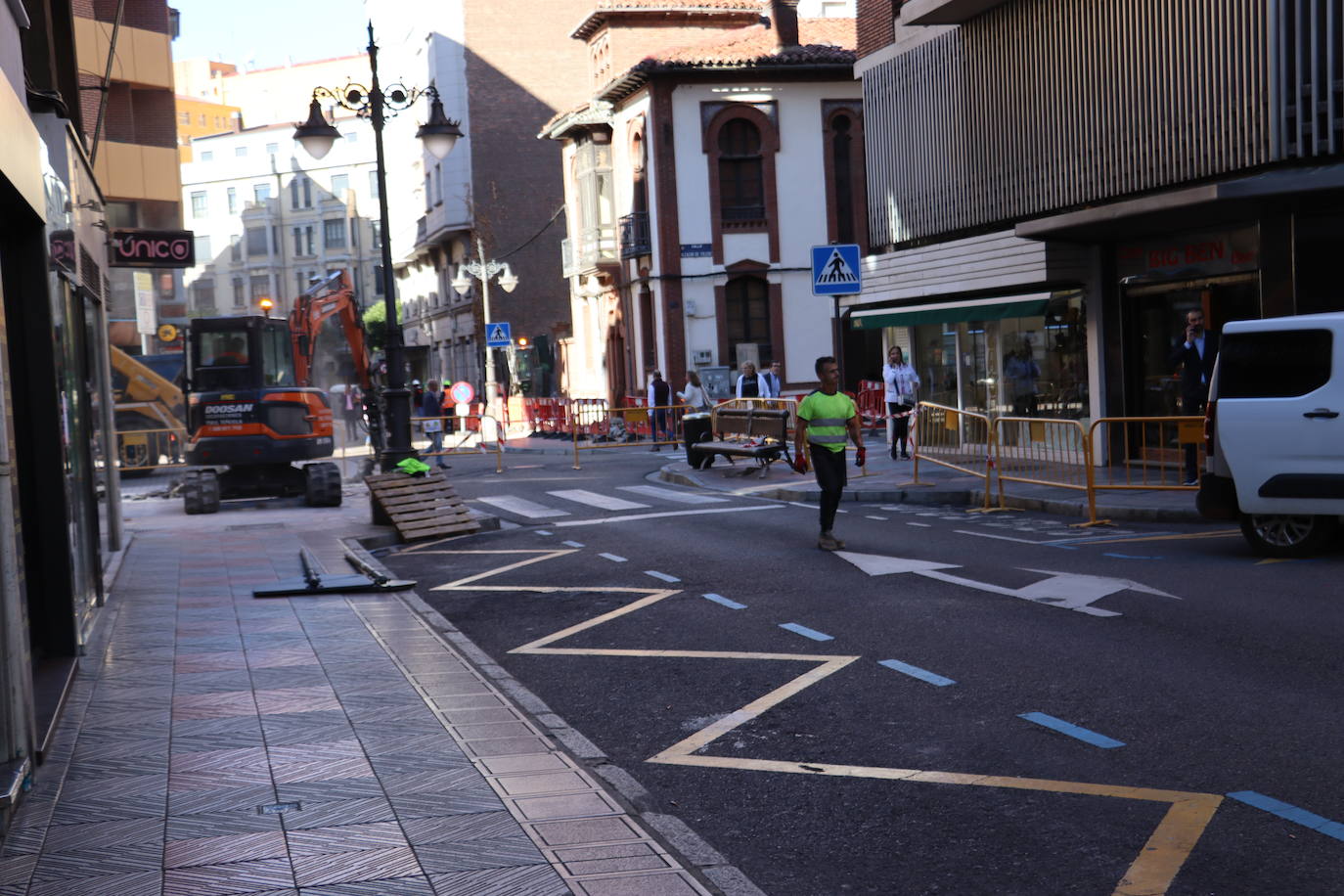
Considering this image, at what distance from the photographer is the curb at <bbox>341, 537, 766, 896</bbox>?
4.94m

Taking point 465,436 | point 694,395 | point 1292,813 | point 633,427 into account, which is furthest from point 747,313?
point 1292,813

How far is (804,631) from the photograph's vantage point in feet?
31.3

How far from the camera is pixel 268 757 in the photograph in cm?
662

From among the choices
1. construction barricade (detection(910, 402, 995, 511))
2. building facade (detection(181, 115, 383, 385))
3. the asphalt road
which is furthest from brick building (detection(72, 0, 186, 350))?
building facade (detection(181, 115, 383, 385))

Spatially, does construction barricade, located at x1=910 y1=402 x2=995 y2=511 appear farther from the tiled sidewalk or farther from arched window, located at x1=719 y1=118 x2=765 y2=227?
arched window, located at x1=719 y1=118 x2=765 y2=227

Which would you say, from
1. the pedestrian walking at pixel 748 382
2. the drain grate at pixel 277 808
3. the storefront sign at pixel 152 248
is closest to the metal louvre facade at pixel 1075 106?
the pedestrian walking at pixel 748 382

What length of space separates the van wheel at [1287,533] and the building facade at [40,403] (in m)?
8.98

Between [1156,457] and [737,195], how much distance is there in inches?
996

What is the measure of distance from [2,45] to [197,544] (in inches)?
391

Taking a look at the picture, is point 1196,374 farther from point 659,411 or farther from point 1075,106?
point 659,411

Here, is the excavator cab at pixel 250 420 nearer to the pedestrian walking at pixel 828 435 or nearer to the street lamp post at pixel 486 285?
the pedestrian walking at pixel 828 435

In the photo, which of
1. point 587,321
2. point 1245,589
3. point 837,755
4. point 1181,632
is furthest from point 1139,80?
point 587,321

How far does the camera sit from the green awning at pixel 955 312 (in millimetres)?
21625

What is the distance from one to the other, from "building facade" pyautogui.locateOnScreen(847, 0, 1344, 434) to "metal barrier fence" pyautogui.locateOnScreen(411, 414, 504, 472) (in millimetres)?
9096
